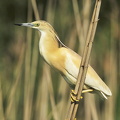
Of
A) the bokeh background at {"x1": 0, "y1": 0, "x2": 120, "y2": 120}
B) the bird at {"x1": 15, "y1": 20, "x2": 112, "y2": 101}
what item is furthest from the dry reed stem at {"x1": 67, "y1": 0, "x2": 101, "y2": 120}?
the bokeh background at {"x1": 0, "y1": 0, "x2": 120, "y2": 120}

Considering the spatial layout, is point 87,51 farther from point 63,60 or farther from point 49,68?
point 49,68

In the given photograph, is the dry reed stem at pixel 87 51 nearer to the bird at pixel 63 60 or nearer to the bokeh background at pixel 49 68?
the bird at pixel 63 60

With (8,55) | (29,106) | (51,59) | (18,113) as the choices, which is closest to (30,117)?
(29,106)

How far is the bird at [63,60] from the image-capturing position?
1571mm

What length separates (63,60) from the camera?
1.62 meters

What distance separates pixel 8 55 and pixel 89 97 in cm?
101

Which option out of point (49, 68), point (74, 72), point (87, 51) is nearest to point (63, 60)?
point (74, 72)

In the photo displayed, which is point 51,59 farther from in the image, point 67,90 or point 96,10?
point 67,90

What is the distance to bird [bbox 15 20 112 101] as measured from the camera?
1.57 meters

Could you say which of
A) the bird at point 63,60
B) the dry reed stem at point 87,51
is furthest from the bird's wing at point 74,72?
the dry reed stem at point 87,51

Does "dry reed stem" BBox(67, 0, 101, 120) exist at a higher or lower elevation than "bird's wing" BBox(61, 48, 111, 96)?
higher

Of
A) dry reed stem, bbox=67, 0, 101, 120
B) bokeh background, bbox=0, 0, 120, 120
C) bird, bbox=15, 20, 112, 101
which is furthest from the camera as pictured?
bokeh background, bbox=0, 0, 120, 120

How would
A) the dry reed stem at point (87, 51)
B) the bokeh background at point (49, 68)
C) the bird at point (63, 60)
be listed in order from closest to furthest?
the dry reed stem at point (87, 51) < the bird at point (63, 60) < the bokeh background at point (49, 68)

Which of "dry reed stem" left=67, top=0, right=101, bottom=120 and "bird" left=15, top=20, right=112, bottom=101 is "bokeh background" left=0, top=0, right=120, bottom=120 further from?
"dry reed stem" left=67, top=0, right=101, bottom=120
